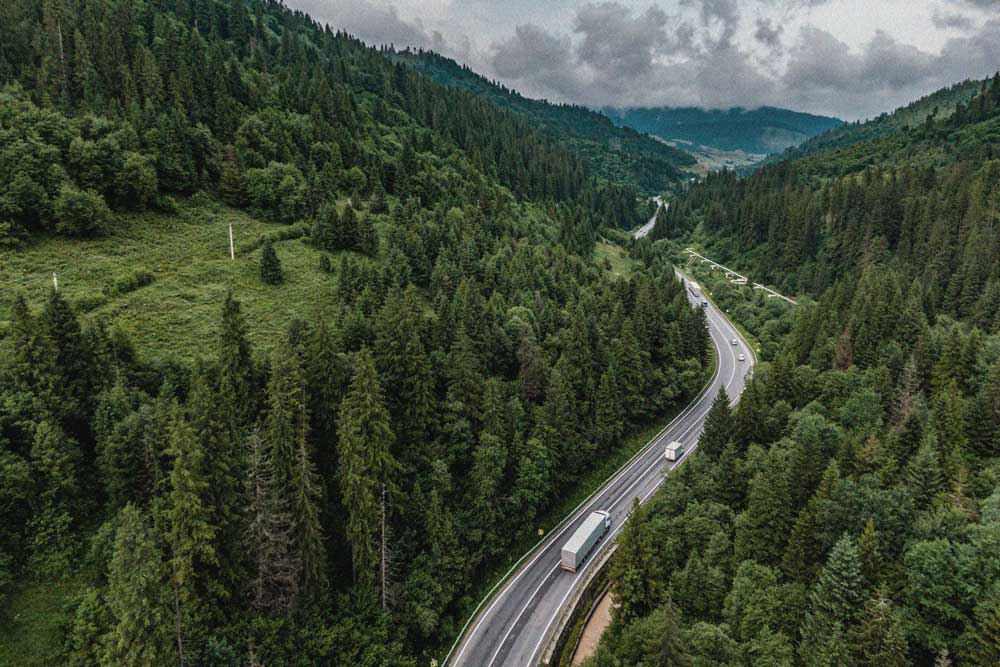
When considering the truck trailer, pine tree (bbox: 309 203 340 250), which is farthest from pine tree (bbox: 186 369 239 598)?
pine tree (bbox: 309 203 340 250)

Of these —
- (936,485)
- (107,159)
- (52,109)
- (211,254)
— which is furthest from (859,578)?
(52,109)

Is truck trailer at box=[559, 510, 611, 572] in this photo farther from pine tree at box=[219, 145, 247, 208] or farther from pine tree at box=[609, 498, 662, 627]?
pine tree at box=[219, 145, 247, 208]

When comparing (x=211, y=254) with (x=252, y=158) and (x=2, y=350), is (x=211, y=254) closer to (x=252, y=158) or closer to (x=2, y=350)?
(x=252, y=158)

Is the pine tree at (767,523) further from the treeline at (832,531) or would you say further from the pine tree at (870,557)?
the pine tree at (870,557)

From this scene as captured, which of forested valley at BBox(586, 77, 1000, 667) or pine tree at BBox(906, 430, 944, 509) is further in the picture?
pine tree at BBox(906, 430, 944, 509)

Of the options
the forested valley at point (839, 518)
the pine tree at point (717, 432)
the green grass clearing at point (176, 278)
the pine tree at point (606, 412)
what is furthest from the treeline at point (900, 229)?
the green grass clearing at point (176, 278)

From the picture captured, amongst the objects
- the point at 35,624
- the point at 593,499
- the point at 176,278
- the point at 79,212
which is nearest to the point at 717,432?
the point at 593,499

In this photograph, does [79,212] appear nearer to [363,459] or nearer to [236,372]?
[236,372]
